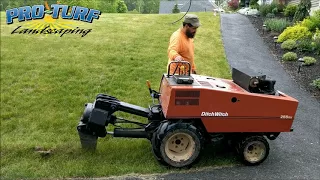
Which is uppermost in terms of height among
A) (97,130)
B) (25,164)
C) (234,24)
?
(234,24)

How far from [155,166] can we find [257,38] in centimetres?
1027

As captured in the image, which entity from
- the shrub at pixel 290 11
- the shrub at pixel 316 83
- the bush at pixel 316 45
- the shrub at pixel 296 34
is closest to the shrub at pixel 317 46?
the bush at pixel 316 45

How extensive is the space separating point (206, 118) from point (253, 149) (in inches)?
34.0

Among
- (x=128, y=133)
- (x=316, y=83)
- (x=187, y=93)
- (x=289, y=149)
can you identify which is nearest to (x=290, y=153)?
(x=289, y=149)

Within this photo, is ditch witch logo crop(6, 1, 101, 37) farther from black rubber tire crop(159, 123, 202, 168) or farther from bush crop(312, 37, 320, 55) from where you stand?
black rubber tire crop(159, 123, 202, 168)

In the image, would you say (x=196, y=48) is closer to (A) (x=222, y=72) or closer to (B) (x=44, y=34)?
(A) (x=222, y=72)

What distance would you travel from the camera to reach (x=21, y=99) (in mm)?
8008

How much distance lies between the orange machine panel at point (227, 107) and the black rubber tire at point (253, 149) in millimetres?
145

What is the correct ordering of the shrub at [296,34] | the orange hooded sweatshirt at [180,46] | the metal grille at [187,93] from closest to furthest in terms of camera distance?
the metal grille at [187,93] < the orange hooded sweatshirt at [180,46] < the shrub at [296,34]

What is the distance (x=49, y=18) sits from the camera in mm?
15906

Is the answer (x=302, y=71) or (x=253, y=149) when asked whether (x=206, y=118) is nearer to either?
(x=253, y=149)

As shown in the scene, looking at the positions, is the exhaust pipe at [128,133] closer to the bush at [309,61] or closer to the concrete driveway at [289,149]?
the concrete driveway at [289,149]

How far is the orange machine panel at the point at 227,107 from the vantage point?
14.4 ft

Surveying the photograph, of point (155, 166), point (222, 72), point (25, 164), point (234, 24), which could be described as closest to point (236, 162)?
point (155, 166)
